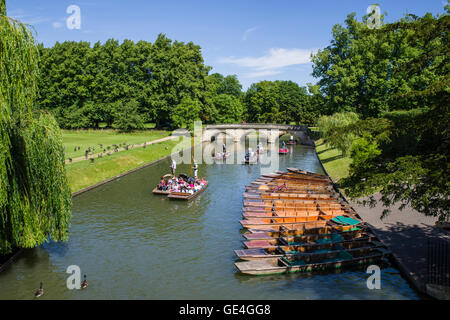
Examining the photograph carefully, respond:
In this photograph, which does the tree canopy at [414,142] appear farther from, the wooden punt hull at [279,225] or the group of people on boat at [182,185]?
the group of people on boat at [182,185]

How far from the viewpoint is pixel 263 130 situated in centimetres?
7556

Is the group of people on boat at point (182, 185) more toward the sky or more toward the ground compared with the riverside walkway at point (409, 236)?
more toward the sky

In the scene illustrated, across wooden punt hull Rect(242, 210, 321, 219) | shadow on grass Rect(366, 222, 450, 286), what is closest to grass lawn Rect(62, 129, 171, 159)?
wooden punt hull Rect(242, 210, 321, 219)

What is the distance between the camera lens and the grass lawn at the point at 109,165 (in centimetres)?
3352

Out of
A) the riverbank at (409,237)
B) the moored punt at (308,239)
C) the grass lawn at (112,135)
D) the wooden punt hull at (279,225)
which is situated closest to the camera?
the riverbank at (409,237)

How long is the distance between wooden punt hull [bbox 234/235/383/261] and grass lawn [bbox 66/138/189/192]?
20306 millimetres

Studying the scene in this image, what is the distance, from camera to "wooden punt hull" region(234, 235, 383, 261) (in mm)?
17422

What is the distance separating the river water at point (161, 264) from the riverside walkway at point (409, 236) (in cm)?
69

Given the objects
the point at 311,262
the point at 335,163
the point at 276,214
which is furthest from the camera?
the point at 335,163

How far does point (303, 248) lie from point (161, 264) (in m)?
7.56

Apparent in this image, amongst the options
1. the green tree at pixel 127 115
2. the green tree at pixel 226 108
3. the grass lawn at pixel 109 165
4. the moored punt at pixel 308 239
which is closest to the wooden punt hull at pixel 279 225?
the moored punt at pixel 308 239

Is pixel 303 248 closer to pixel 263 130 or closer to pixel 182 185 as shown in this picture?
pixel 182 185

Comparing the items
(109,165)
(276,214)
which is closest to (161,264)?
(276,214)
